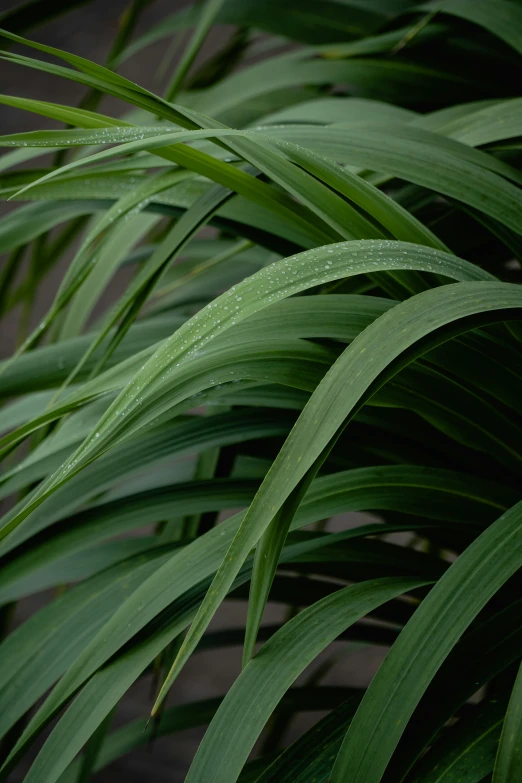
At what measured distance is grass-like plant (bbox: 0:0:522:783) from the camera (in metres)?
0.29

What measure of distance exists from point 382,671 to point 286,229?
10.9 inches

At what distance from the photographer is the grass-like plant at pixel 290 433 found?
0.97ft

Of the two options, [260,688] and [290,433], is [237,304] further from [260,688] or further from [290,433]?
[260,688]

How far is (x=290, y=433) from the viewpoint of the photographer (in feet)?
0.91

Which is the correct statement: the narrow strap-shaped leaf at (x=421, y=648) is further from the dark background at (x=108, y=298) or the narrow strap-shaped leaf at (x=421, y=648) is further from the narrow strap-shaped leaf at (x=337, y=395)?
the dark background at (x=108, y=298)

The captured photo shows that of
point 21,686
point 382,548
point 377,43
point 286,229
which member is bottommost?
point 21,686

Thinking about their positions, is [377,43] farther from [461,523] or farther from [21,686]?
[21,686]

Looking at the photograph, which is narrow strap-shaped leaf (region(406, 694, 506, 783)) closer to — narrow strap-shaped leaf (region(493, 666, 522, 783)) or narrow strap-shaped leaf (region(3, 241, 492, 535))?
narrow strap-shaped leaf (region(493, 666, 522, 783))

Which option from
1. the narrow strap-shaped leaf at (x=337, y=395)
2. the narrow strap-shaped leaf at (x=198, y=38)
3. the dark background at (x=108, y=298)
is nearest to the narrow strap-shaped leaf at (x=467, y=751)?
the narrow strap-shaped leaf at (x=337, y=395)

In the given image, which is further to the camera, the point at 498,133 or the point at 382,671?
the point at 498,133

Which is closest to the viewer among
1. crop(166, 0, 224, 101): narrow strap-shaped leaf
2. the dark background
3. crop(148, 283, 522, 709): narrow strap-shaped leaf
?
crop(148, 283, 522, 709): narrow strap-shaped leaf

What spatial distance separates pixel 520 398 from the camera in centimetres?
40

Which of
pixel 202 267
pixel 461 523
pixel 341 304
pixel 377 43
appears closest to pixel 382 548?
pixel 461 523

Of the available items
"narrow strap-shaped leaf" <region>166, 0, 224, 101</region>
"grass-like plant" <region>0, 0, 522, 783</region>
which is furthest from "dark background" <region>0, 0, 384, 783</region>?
"narrow strap-shaped leaf" <region>166, 0, 224, 101</region>
